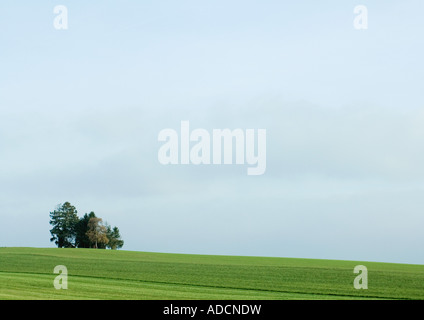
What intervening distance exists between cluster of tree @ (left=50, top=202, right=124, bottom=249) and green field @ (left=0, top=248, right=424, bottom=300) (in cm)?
2153

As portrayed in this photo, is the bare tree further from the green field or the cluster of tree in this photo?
the green field

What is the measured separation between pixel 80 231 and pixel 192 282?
40694 mm

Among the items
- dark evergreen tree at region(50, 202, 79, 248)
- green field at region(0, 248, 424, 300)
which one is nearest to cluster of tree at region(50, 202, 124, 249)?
dark evergreen tree at region(50, 202, 79, 248)

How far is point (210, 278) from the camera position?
39.3 m

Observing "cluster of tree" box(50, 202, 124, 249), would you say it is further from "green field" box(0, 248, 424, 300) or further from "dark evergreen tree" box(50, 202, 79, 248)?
"green field" box(0, 248, 424, 300)

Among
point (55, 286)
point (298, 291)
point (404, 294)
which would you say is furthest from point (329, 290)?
point (55, 286)

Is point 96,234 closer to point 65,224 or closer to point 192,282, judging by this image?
point 65,224

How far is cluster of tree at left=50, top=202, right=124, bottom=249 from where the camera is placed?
73562 millimetres

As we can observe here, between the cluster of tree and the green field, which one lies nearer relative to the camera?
the green field

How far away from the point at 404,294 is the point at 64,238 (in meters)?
54.4

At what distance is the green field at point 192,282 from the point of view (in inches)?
1129

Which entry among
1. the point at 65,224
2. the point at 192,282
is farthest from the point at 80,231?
the point at 192,282

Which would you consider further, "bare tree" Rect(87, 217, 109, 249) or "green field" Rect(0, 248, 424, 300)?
"bare tree" Rect(87, 217, 109, 249)

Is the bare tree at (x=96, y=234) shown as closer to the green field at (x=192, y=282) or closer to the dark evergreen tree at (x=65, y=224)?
the dark evergreen tree at (x=65, y=224)
